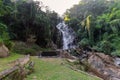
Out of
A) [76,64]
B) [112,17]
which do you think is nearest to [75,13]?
[112,17]

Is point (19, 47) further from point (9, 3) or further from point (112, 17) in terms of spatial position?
point (112, 17)

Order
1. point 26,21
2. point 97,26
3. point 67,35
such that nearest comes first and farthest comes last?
point 26,21
point 97,26
point 67,35

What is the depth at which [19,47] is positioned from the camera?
23234 millimetres

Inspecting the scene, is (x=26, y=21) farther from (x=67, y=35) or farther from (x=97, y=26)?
(x=97, y=26)

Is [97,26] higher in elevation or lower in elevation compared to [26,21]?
lower

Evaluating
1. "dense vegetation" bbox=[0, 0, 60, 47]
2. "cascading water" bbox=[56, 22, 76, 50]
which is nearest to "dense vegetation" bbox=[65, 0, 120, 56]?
"cascading water" bbox=[56, 22, 76, 50]

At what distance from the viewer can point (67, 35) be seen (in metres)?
35.2

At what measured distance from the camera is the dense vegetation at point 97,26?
1091 inches

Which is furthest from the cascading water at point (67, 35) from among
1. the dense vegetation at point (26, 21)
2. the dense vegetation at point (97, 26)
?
the dense vegetation at point (26, 21)

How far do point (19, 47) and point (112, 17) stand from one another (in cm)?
1598

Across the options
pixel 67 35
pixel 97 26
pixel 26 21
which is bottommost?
pixel 67 35

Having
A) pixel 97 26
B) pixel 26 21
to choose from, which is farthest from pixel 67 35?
pixel 26 21

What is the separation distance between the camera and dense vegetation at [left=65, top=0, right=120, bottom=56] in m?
27.7

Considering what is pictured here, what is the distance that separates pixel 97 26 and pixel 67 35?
19.7 feet
